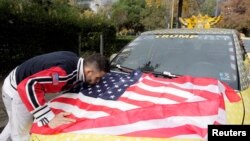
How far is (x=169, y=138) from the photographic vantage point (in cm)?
262

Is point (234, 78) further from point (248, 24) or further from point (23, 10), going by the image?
point (248, 24)

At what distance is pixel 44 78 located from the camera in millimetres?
3086

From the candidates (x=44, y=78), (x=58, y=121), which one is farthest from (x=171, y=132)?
(x=44, y=78)

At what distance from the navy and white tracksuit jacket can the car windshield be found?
1286mm

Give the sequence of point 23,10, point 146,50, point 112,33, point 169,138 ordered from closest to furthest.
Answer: point 169,138
point 146,50
point 23,10
point 112,33

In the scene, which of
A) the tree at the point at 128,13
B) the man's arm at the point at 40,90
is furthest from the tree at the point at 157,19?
the man's arm at the point at 40,90

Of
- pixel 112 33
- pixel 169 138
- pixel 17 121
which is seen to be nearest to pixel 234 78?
pixel 169 138

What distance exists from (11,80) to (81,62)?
0.72 metres

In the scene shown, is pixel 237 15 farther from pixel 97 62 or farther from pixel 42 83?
pixel 42 83

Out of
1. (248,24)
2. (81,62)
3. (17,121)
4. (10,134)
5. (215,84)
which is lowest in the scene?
(248,24)

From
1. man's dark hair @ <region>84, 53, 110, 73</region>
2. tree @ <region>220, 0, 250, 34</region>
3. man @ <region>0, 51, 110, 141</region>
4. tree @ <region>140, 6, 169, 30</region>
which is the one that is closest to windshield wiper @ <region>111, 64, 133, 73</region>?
man @ <region>0, 51, 110, 141</region>

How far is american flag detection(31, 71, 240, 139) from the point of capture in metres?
2.72

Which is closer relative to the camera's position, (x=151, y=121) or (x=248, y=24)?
(x=151, y=121)

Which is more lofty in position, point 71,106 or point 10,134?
point 71,106
